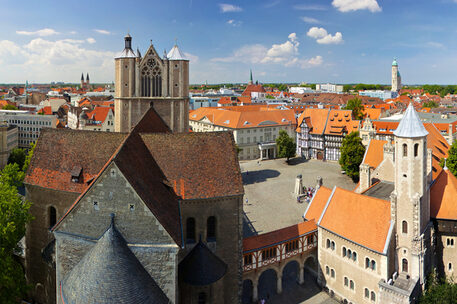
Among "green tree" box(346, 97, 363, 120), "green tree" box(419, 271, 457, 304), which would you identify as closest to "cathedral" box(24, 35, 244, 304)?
"green tree" box(419, 271, 457, 304)

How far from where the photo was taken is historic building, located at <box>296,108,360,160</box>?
77.2 meters

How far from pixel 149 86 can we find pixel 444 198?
27.9m

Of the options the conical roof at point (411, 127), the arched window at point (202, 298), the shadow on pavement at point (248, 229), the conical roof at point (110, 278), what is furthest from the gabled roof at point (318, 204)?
the conical roof at point (110, 278)

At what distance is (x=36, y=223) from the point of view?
27.4 m

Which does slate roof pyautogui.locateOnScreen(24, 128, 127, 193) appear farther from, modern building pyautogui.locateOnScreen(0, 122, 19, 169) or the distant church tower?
modern building pyautogui.locateOnScreen(0, 122, 19, 169)

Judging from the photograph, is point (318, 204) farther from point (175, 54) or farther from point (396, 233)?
point (175, 54)

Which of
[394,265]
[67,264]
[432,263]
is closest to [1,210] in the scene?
[67,264]

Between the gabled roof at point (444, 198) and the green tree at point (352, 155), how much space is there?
1097 inches

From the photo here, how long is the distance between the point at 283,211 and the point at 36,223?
97.4 feet

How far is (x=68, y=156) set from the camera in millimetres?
26375

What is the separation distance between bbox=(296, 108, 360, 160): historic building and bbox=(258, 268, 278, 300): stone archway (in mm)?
47577

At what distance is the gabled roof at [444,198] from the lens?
31500 mm

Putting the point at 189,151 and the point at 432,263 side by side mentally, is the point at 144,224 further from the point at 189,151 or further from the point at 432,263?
the point at 432,263

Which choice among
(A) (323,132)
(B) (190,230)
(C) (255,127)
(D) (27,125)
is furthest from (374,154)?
(D) (27,125)
